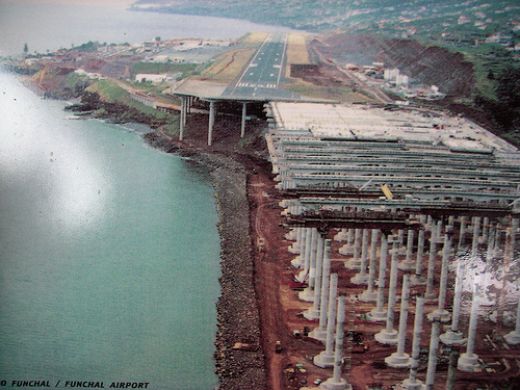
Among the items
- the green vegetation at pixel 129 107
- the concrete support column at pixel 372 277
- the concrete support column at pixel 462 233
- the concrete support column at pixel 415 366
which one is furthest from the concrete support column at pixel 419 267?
the green vegetation at pixel 129 107

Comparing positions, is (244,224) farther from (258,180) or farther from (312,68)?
(312,68)

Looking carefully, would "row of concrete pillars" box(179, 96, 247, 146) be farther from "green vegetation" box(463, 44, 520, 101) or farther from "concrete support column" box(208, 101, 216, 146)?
"green vegetation" box(463, 44, 520, 101)

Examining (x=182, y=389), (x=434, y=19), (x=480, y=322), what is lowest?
(x=182, y=389)

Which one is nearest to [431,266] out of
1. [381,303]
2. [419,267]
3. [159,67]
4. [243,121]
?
[381,303]

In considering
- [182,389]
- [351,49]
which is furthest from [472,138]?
[351,49]

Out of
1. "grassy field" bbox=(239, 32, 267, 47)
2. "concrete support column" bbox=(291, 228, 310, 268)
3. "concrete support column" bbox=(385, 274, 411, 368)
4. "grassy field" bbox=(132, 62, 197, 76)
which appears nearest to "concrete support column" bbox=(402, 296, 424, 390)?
"concrete support column" bbox=(385, 274, 411, 368)

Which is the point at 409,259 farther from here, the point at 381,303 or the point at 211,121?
the point at 211,121

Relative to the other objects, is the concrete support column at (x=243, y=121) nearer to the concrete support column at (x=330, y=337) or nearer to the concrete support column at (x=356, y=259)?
the concrete support column at (x=356, y=259)
